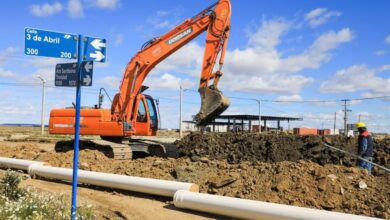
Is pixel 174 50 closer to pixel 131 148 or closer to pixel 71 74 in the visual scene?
pixel 131 148

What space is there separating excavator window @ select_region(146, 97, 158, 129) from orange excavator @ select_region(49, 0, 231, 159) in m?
0.05

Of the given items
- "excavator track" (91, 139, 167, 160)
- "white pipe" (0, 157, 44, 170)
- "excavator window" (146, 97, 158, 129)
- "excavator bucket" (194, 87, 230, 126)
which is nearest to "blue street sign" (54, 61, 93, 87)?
"white pipe" (0, 157, 44, 170)

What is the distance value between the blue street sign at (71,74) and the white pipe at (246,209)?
3.44 meters

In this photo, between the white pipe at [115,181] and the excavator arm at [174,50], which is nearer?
the white pipe at [115,181]

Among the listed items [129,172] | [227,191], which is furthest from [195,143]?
[227,191]

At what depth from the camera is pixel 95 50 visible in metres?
7.64

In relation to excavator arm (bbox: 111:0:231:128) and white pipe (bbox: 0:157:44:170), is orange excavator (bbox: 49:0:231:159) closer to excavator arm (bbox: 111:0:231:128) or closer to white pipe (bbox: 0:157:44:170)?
excavator arm (bbox: 111:0:231:128)

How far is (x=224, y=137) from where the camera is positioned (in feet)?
62.8

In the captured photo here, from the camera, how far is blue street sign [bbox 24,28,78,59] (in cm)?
720

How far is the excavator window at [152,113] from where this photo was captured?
18828 millimetres

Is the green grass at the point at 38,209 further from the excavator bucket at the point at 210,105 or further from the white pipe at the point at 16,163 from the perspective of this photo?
the excavator bucket at the point at 210,105

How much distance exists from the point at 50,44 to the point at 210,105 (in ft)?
29.7

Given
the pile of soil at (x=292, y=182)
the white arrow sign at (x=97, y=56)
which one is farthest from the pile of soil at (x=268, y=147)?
the white arrow sign at (x=97, y=56)

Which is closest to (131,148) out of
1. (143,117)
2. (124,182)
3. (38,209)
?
(143,117)
